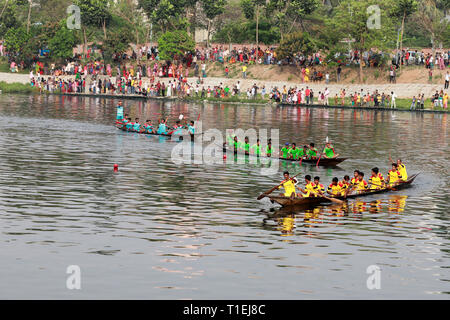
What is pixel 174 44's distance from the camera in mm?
103062

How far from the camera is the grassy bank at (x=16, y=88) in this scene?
109562 mm

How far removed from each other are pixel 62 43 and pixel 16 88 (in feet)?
30.8

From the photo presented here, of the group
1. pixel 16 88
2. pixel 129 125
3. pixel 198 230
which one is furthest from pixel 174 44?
pixel 198 230

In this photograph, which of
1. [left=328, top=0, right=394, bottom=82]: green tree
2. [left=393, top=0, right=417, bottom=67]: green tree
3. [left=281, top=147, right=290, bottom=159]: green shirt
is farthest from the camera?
[left=393, top=0, right=417, bottom=67]: green tree

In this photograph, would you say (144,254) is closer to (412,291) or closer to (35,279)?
(35,279)

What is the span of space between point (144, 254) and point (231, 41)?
9028 cm

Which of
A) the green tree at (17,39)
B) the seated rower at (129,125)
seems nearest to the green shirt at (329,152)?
the seated rower at (129,125)

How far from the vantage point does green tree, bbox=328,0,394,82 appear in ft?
302

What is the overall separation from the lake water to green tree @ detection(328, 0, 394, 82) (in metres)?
38.2

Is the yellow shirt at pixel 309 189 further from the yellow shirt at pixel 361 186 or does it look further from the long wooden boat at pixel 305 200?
the yellow shirt at pixel 361 186

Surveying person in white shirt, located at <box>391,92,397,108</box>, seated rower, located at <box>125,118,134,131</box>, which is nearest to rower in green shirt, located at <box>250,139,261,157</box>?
seated rower, located at <box>125,118,134,131</box>

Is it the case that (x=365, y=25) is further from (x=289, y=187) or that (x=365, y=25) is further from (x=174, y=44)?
(x=289, y=187)

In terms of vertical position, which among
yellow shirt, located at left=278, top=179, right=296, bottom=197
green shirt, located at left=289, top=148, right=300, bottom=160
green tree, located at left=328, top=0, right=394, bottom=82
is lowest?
yellow shirt, located at left=278, top=179, right=296, bottom=197

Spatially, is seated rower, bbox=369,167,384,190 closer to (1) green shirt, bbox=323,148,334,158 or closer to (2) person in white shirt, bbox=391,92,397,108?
(1) green shirt, bbox=323,148,334,158
